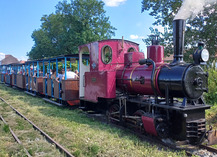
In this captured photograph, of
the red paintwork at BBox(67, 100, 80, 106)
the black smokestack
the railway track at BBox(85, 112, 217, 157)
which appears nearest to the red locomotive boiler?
the black smokestack

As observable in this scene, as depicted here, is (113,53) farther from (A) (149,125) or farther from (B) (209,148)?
(B) (209,148)

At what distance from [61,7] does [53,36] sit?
7.38 metres

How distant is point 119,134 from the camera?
555 cm

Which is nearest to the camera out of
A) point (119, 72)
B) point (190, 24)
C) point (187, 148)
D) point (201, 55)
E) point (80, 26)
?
point (201, 55)

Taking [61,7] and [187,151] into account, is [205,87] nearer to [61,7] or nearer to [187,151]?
[187,151]

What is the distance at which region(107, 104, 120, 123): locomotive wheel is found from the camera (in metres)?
6.46

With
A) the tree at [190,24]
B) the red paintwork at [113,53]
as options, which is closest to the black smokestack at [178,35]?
the red paintwork at [113,53]

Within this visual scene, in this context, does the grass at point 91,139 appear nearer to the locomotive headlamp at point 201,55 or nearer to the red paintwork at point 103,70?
the red paintwork at point 103,70

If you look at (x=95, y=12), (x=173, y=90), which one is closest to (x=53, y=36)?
(x=95, y=12)

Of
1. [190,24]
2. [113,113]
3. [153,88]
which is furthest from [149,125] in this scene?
[190,24]

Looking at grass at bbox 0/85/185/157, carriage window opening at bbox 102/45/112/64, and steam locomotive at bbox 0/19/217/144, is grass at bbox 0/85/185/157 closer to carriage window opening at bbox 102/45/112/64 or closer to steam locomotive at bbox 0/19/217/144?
steam locomotive at bbox 0/19/217/144

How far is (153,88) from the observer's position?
5.15m

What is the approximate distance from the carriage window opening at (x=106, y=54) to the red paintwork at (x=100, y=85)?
59cm

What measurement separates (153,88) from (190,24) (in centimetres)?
1041
